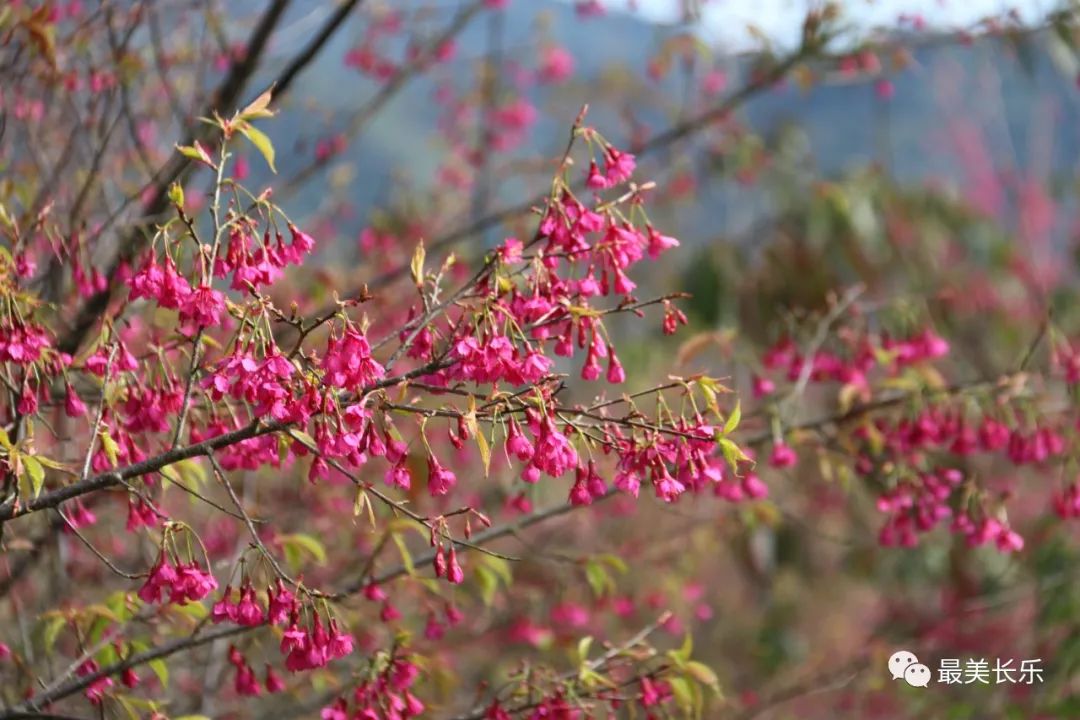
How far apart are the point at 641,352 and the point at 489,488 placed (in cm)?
148

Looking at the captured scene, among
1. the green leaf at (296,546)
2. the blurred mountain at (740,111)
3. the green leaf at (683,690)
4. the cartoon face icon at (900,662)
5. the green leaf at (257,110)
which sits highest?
the blurred mountain at (740,111)

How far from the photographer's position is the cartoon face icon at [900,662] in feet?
13.4

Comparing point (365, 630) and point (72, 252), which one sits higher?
point (72, 252)

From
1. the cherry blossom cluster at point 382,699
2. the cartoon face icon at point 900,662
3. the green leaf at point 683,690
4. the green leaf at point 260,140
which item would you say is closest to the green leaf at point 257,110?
the green leaf at point 260,140

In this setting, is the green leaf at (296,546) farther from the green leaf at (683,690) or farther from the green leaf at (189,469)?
the green leaf at (683,690)

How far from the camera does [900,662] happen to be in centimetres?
435

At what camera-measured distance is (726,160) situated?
584 centimetres

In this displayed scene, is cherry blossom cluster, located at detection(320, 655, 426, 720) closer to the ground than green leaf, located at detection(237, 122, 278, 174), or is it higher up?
closer to the ground

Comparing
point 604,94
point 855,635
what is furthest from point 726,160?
point 855,635

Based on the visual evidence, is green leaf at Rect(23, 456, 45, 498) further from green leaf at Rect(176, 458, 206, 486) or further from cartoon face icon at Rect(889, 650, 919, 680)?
cartoon face icon at Rect(889, 650, 919, 680)

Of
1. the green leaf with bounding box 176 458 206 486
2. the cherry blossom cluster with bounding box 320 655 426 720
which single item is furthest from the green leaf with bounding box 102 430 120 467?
the cherry blossom cluster with bounding box 320 655 426 720

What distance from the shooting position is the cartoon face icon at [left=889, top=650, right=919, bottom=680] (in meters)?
4.07

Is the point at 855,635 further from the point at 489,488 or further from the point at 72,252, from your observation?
the point at 72,252

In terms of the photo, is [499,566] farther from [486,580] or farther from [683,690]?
[683,690]
